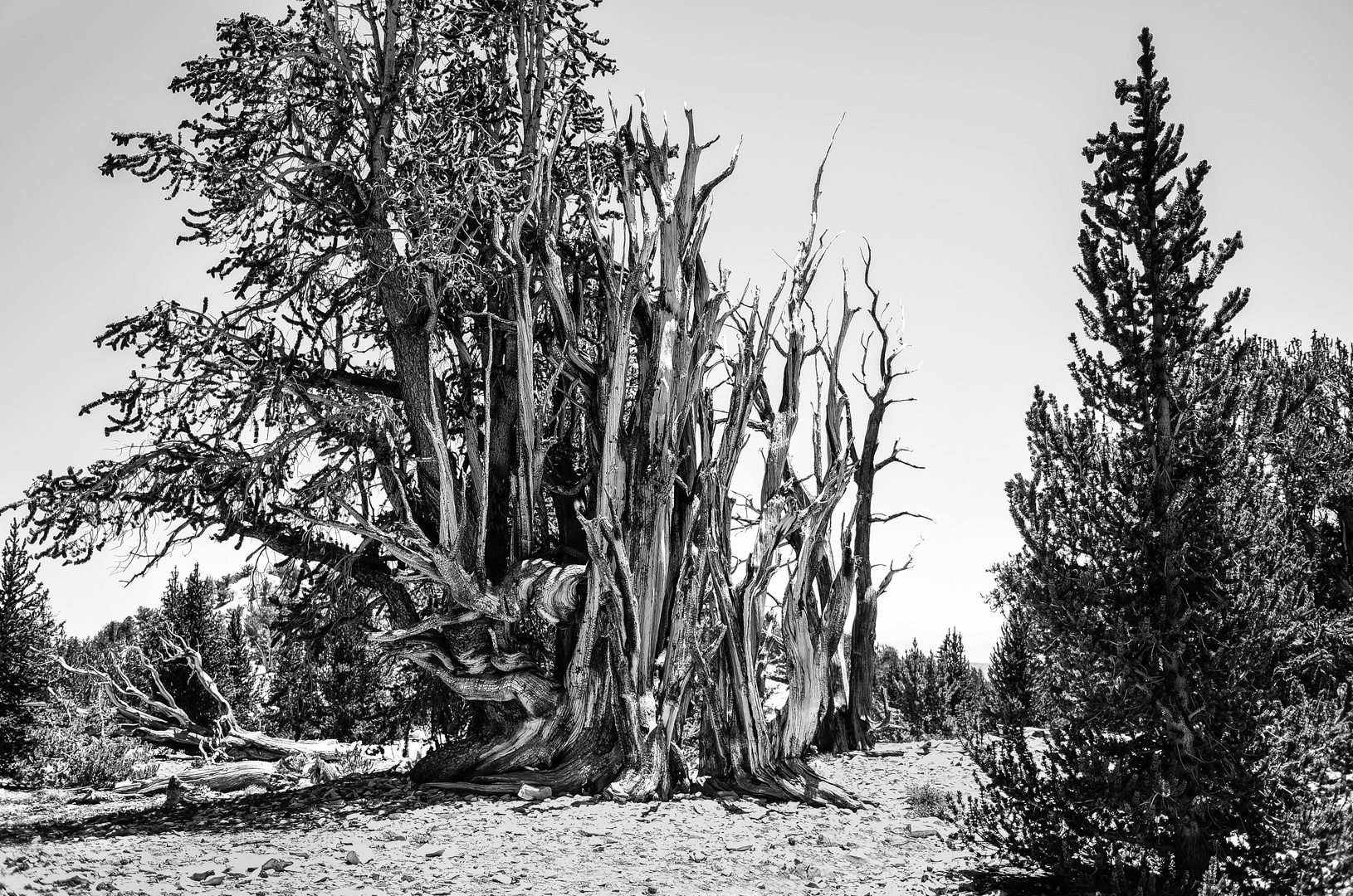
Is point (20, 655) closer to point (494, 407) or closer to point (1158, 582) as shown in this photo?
point (494, 407)

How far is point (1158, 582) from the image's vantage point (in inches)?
241

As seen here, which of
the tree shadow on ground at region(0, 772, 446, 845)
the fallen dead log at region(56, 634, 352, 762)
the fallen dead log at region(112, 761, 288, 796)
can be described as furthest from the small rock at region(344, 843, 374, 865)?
the fallen dead log at region(56, 634, 352, 762)

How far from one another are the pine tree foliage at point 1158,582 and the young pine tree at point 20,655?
1526 centimetres

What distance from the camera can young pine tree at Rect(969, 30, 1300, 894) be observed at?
5.76 m

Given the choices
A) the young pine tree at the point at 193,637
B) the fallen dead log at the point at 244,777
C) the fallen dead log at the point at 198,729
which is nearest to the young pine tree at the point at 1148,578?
the fallen dead log at the point at 244,777

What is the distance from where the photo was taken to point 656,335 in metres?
9.70

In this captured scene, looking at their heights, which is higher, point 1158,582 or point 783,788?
point 1158,582

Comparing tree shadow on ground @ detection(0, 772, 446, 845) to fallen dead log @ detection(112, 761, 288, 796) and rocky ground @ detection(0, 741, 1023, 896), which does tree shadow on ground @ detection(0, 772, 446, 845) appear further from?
fallen dead log @ detection(112, 761, 288, 796)

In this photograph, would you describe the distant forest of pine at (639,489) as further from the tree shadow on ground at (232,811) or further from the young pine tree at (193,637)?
the young pine tree at (193,637)

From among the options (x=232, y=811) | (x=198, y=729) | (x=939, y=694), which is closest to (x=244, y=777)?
(x=198, y=729)

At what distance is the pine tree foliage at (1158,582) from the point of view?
18.8 ft

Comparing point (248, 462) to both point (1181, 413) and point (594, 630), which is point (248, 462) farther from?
point (1181, 413)

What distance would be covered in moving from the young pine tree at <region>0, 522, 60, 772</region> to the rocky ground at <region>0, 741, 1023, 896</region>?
23.7ft

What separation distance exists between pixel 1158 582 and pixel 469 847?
16.3 feet
